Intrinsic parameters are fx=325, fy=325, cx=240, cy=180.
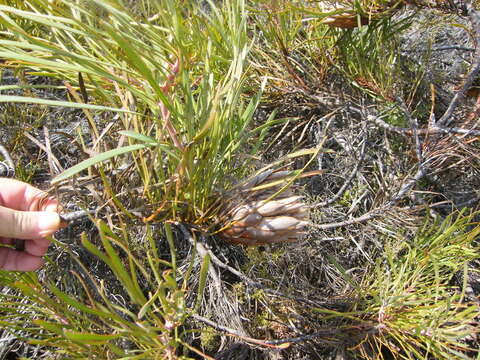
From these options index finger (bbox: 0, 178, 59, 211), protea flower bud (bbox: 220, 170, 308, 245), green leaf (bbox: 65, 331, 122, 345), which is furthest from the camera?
index finger (bbox: 0, 178, 59, 211)

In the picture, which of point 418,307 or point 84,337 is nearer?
point 84,337

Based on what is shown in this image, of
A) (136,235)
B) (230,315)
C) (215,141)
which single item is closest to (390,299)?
(230,315)

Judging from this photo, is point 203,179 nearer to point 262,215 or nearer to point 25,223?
point 262,215

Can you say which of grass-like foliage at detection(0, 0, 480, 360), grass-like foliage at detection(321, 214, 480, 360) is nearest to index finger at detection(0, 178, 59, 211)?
grass-like foliage at detection(0, 0, 480, 360)

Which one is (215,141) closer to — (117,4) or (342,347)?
(117,4)

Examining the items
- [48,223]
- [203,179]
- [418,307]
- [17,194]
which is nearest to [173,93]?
[203,179]

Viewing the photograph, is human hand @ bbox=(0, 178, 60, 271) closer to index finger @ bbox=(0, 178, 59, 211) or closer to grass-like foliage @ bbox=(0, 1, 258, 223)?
index finger @ bbox=(0, 178, 59, 211)

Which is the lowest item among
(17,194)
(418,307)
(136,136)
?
(418,307)
